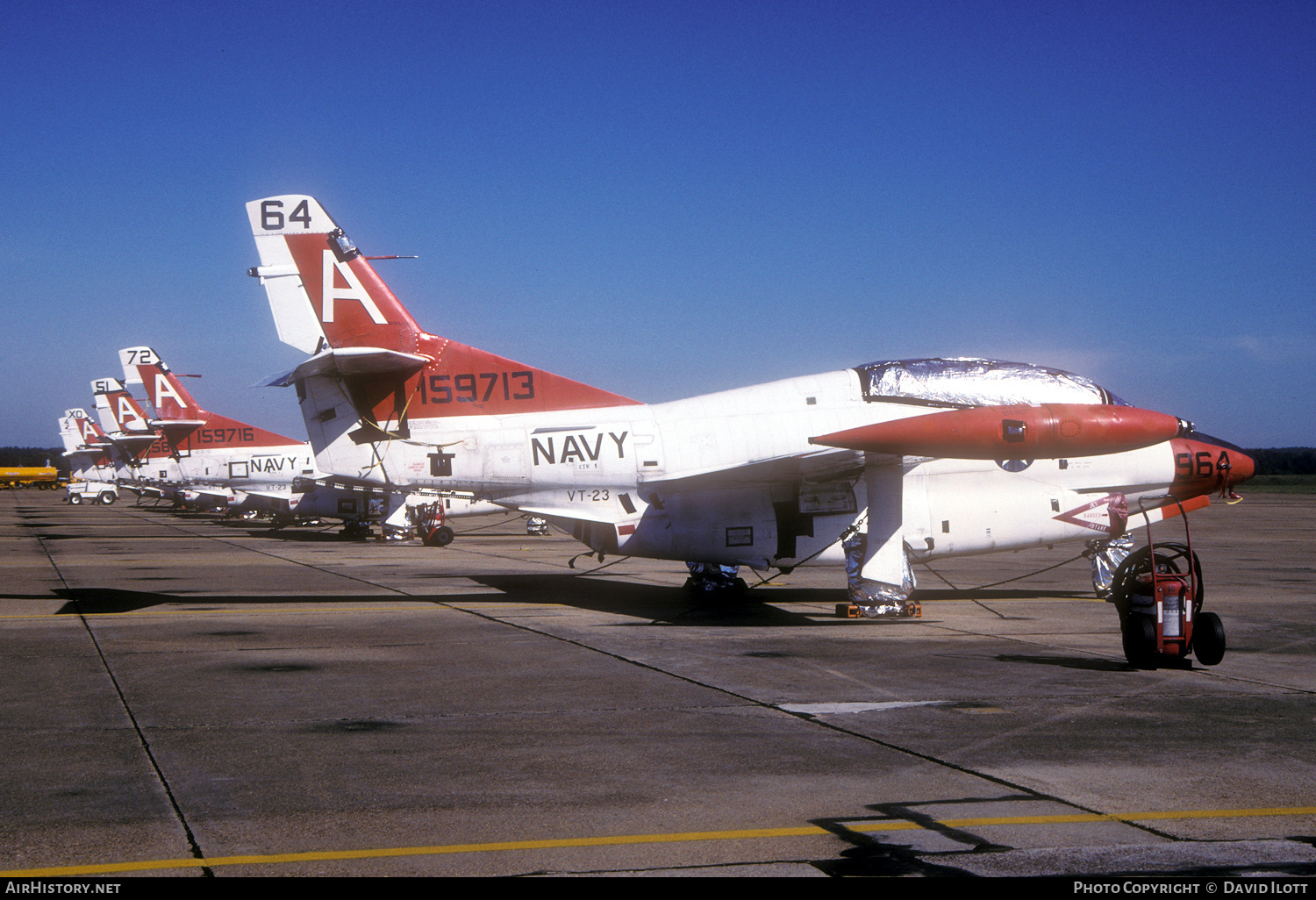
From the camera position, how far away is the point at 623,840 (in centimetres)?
561

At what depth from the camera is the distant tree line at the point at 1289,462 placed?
127500mm

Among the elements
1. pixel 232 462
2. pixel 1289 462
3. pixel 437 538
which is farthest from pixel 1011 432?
pixel 1289 462

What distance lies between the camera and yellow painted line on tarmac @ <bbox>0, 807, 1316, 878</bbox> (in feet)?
16.7

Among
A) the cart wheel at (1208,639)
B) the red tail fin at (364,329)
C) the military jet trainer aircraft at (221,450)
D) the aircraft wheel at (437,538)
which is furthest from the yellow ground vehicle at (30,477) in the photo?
the cart wheel at (1208,639)

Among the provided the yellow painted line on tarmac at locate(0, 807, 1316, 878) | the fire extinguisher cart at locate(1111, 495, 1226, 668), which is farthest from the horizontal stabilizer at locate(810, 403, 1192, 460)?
the yellow painted line on tarmac at locate(0, 807, 1316, 878)

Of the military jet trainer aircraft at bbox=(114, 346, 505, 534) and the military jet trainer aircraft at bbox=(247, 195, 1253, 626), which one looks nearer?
the military jet trainer aircraft at bbox=(247, 195, 1253, 626)

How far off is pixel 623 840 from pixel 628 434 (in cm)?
1067

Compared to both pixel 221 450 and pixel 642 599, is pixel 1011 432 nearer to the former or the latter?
pixel 642 599

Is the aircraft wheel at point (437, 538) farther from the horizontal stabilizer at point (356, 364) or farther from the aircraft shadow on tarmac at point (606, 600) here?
the horizontal stabilizer at point (356, 364)

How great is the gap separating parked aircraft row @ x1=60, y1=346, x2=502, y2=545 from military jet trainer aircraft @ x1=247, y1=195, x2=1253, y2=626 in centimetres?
1875

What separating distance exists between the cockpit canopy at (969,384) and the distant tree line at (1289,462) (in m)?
123

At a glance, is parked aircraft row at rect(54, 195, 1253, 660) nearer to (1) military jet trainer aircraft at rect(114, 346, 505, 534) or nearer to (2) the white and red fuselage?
(2) the white and red fuselage
